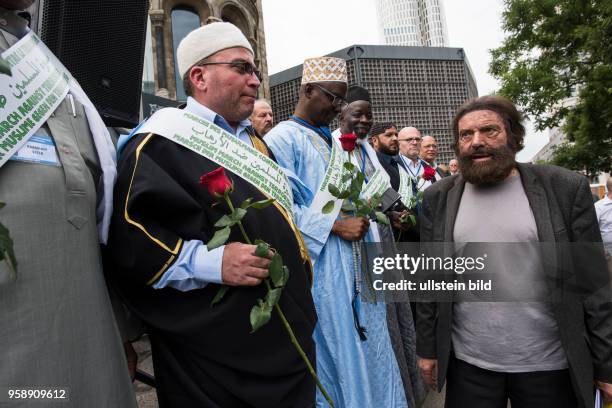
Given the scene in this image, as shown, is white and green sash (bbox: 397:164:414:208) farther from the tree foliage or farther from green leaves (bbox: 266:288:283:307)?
the tree foliage

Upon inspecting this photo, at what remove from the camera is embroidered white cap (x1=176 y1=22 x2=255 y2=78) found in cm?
222

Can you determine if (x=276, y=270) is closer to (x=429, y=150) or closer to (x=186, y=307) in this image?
(x=186, y=307)

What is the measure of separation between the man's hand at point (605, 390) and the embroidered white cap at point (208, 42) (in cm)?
200

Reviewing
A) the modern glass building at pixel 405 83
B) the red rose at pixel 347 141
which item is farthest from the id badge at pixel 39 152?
the modern glass building at pixel 405 83

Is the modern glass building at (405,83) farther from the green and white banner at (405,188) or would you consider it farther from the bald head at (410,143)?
the green and white banner at (405,188)

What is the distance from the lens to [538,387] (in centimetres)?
208

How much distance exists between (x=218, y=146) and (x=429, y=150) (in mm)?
5428

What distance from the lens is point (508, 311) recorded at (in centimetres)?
217

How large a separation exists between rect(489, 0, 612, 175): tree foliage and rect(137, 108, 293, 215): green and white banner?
14826mm

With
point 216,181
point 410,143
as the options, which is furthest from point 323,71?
point 410,143

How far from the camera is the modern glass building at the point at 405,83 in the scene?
60.4 metres

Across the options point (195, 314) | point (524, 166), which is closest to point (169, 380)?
point (195, 314)

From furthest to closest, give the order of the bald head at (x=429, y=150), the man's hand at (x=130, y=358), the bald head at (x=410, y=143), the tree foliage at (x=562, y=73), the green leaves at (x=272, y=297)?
the tree foliage at (x=562, y=73) < the bald head at (x=429, y=150) < the bald head at (x=410, y=143) < the man's hand at (x=130, y=358) < the green leaves at (x=272, y=297)

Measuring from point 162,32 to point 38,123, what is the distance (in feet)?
52.3
